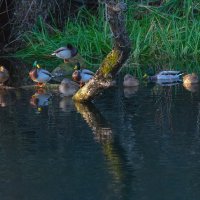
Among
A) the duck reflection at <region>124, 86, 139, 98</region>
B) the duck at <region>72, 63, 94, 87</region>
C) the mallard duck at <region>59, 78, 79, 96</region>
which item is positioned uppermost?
the duck at <region>72, 63, 94, 87</region>

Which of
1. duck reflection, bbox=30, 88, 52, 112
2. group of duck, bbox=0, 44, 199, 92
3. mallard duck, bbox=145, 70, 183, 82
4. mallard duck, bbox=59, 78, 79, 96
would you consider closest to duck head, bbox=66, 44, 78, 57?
group of duck, bbox=0, 44, 199, 92

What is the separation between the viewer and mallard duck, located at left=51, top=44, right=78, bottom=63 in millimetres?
15450

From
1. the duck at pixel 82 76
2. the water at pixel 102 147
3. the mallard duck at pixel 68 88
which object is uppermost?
the duck at pixel 82 76

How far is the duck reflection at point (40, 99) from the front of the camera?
11.9 m

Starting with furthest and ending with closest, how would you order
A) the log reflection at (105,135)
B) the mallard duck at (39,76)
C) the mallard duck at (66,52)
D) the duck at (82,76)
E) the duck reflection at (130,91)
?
the mallard duck at (66,52) → the mallard duck at (39,76) → the duck at (82,76) → the duck reflection at (130,91) → the log reflection at (105,135)

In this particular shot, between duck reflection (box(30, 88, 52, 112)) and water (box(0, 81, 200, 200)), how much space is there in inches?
0.5

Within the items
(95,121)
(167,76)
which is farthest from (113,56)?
(167,76)

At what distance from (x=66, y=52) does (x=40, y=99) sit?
10.3 ft

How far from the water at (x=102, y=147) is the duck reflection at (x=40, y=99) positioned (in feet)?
0.04

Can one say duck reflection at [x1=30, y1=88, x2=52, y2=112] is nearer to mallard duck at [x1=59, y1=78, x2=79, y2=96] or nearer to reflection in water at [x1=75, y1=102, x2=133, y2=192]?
mallard duck at [x1=59, y1=78, x2=79, y2=96]

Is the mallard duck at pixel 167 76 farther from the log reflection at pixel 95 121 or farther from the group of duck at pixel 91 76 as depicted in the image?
the log reflection at pixel 95 121

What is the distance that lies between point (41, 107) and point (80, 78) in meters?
2.18

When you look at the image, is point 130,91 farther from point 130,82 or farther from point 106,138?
point 106,138

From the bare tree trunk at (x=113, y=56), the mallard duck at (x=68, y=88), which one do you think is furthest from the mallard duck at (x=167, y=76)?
the bare tree trunk at (x=113, y=56)
